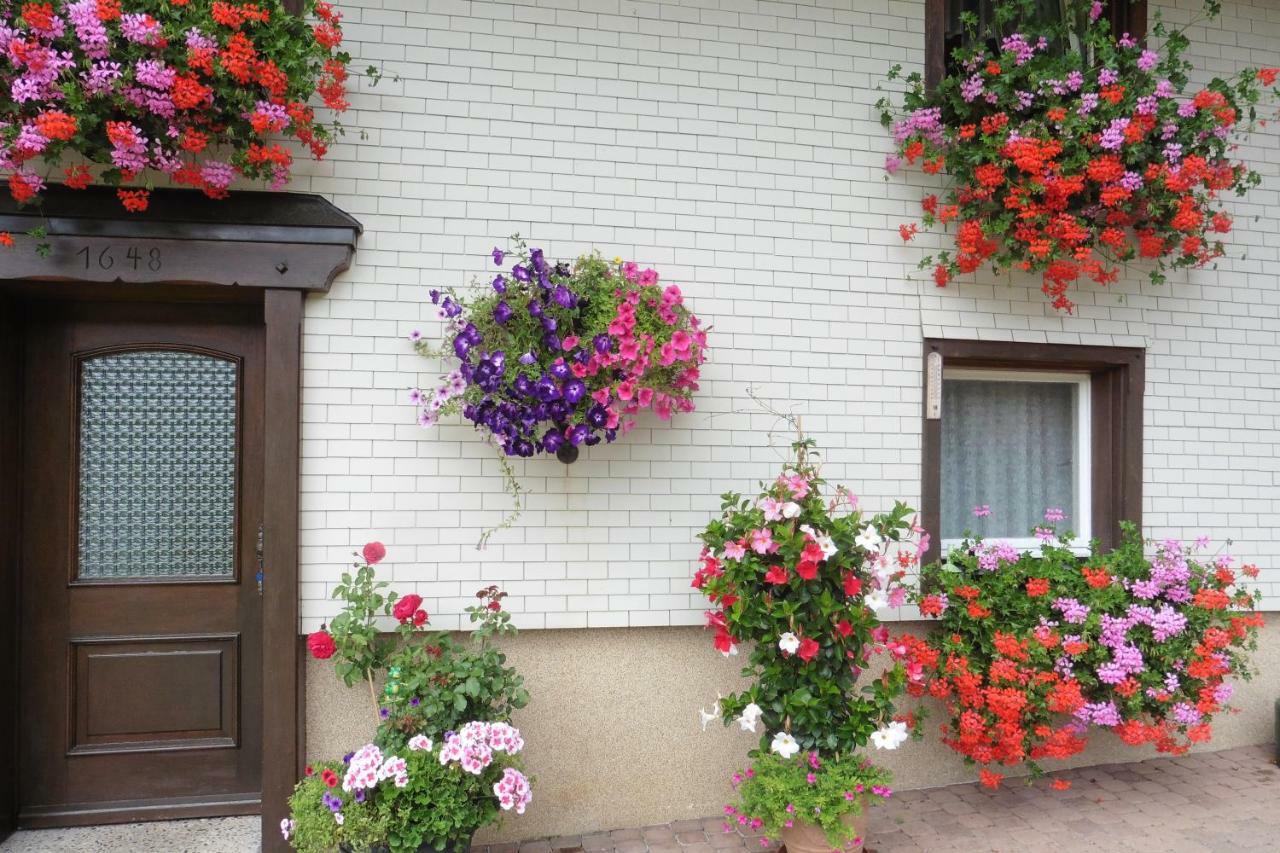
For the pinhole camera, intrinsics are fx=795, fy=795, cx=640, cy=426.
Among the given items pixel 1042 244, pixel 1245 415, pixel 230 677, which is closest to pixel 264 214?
pixel 230 677

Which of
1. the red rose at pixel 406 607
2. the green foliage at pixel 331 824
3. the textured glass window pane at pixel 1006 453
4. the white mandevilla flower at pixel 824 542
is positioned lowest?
the green foliage at pixel 331 824

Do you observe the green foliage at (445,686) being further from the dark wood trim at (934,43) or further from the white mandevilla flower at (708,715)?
the dark wood trim at (934,43)

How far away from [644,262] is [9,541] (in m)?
2.67

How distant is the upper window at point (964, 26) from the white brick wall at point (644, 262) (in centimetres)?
8

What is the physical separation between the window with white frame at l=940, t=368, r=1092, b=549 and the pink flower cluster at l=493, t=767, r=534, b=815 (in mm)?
2284

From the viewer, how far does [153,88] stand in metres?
2.52

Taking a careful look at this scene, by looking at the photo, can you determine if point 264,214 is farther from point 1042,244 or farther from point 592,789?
point 1042,244

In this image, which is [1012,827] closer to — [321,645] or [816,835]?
[816,835]

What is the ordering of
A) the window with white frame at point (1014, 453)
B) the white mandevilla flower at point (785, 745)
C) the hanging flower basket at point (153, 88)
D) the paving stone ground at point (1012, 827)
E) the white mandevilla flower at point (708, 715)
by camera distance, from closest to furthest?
the hanging flower basket at point (153, 88)
the white mandevilla flower at point (785, 745)
the white mandevilla flower at point (708, 715)
the paving stone ground at point (1012, 827)
the window with white frame at point (1014, 453)

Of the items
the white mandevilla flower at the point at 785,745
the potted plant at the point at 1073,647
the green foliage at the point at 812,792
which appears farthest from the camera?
the potted plant at the point at 1073,647

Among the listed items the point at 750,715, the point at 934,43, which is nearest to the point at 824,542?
the point at 750,715

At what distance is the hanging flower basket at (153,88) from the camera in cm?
242

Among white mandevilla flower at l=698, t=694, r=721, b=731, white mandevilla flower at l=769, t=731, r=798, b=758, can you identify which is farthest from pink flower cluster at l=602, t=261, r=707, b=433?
white mandevilla flower at l=769, t=731, r=798, b=758

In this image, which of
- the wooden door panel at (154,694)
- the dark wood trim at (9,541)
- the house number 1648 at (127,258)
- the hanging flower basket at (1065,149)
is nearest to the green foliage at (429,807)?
the wooden door panel at (154,694)
